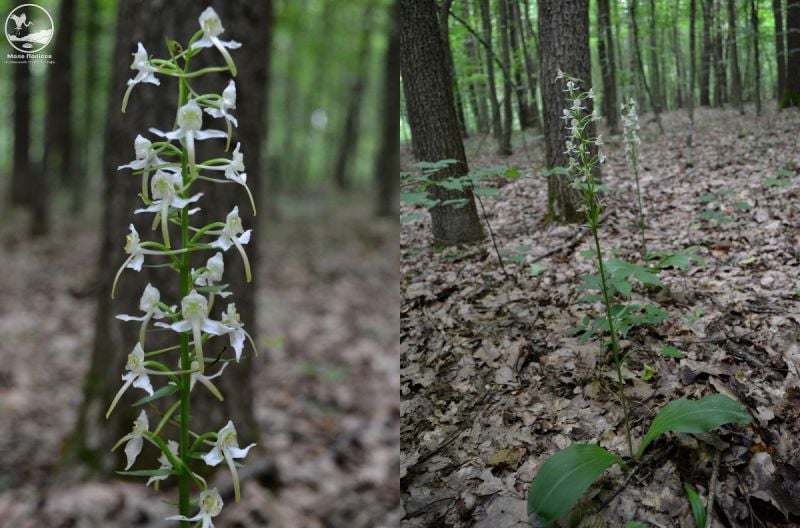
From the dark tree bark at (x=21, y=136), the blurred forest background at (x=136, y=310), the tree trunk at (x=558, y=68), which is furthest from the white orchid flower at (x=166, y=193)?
the dark tree bark at (x=21, y=136)

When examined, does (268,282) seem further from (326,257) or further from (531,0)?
(531,0)

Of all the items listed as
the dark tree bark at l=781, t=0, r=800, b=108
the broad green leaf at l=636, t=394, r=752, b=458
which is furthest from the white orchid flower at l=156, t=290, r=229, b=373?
the dark tree bark at l=781, t=0, r=800, b=108

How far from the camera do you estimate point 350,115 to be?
12.9 metres

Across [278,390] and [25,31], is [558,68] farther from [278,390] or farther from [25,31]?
[278,390]

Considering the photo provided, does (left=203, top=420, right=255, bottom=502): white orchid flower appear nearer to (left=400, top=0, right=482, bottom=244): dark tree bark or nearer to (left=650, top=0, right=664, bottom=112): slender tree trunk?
(left=400, top=0, right=482, bottom=244): dark tree bark

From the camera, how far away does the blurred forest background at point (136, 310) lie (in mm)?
2186

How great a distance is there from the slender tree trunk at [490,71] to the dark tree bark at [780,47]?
72cm

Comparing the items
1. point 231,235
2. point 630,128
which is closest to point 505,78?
point 630,128

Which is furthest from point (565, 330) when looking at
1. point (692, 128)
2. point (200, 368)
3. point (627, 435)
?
point (200, 368)

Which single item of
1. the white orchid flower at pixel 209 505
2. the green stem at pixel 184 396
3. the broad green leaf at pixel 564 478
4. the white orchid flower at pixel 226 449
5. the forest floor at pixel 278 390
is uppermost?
the green stem at pixel 184 396

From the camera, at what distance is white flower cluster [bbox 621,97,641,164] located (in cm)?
166

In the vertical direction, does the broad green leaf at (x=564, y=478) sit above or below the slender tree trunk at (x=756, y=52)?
below

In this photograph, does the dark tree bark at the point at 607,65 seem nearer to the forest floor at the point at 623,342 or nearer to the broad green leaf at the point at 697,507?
the forest floor at the point at 623,342

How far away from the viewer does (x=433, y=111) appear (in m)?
1.81
